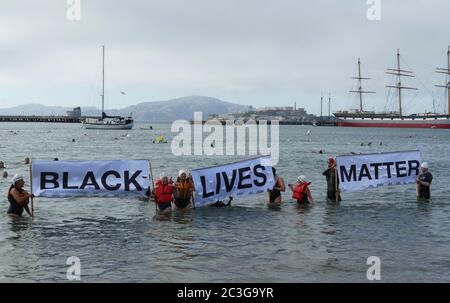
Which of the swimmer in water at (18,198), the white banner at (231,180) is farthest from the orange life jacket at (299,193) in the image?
the swimmer in water at (18,198)

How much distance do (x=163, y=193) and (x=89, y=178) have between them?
302cm

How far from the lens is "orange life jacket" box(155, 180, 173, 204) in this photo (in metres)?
21.2

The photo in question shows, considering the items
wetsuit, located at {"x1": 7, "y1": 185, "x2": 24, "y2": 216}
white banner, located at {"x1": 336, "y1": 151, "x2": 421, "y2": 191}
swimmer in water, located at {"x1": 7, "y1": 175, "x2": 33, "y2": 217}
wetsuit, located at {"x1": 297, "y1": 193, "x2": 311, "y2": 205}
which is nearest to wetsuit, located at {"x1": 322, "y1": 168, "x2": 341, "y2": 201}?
white banner, located at {"x1": 336, "y1": 151, "x2": 421, "y2": 191}

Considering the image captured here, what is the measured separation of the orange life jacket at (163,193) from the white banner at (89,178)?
0.75 m

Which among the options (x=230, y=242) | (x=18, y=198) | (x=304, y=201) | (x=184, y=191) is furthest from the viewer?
(x=304, y=201)

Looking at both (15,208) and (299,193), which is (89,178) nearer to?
(15,208)

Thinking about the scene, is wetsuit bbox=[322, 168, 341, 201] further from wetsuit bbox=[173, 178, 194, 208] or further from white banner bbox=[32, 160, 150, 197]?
white banner bbox=[32, 160, 150, 197]

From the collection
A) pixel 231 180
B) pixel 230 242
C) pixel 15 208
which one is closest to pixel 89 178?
pixel 15 208

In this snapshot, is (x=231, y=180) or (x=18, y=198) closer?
(x=18, y=198)

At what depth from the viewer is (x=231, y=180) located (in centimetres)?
2195

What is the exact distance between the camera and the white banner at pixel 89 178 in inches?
781

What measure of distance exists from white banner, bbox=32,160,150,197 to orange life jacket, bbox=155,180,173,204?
29.5 inches
